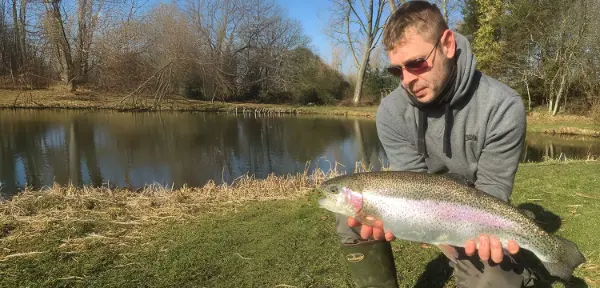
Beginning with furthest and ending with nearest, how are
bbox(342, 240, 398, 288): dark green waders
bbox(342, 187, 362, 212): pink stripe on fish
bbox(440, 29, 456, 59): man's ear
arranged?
bbox(342, 240, 398, 288): dark green waders, bbox(440, 29, 456, 59): man's ear, bbox(342, 187, 362, 212): pink stripe on fish

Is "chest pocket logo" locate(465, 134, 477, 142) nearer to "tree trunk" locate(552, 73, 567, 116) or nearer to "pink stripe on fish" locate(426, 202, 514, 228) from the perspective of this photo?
"pink stripe on fish" locate(426, 202, 514, 228)

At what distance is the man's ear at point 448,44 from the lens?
8.99 feet

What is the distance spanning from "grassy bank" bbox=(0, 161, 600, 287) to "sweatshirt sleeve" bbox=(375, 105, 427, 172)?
109cm

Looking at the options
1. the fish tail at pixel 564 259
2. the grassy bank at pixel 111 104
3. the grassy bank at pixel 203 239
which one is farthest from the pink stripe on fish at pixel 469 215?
the grassy bank at pixel 111 104

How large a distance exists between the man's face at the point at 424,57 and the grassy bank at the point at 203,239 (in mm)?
1845

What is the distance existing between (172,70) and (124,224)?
29395 millimetres

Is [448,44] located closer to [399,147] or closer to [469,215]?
[399,147]

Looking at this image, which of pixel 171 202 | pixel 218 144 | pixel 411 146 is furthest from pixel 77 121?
pixel 411 146

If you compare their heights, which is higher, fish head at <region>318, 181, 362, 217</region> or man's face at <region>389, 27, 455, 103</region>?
man's face at <region>389, 27, 455, 103</region>

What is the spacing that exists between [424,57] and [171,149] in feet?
47.9

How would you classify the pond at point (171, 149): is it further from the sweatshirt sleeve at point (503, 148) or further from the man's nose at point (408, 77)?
the man's nose at point (408, 77)

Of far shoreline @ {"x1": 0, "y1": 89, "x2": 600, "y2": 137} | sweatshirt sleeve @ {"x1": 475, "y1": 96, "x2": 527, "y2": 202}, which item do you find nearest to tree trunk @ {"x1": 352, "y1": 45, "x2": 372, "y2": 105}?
far shoreline @ {"x1": 0, "y1": 89, "x2": 600, "y2": 137}

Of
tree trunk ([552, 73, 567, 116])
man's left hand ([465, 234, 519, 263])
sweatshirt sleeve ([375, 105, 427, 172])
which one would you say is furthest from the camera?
tree trunk ([552, 73, 567, 116])

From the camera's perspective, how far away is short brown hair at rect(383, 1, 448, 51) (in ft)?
8.86
